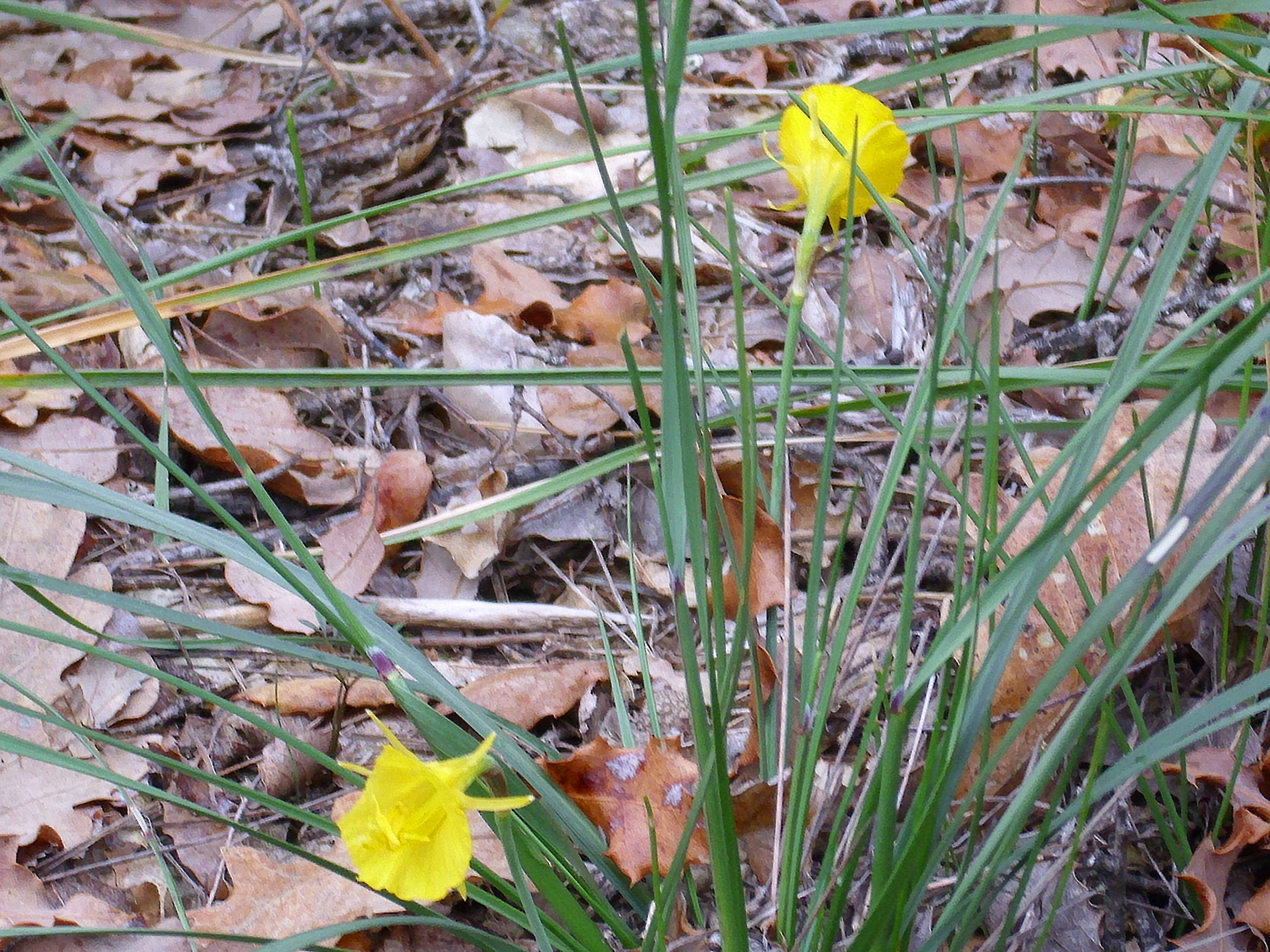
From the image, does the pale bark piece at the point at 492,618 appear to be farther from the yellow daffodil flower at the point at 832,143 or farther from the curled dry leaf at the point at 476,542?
the yellow daffodil flower at the point at 832,143

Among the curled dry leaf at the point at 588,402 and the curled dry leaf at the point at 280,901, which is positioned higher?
the curled dry leaf at the point at 588,402

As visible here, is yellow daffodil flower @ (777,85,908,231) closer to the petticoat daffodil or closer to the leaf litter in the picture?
the petticoat daffodil

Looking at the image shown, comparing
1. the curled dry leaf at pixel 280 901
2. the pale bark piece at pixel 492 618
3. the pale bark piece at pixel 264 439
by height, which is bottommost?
the curled dry leaf at pixel 280 901

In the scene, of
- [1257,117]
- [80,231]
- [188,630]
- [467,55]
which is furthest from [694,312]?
[467,55]

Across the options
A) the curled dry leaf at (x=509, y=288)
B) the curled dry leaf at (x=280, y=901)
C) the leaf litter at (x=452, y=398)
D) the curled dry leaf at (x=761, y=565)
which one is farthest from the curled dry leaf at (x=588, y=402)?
the curled dry leaf at (x=280, y=901)

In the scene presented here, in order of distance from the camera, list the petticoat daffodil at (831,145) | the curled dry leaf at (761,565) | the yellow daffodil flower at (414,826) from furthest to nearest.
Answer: the curled dry leaf at (761,565) → the petticoat daffodil at (831,145) → the yellow daffodil flower at (414,826)

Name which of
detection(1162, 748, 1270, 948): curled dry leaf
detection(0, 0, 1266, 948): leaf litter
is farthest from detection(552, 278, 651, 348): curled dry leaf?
detection(1162, 748, 1270, 948): curled dry leaf

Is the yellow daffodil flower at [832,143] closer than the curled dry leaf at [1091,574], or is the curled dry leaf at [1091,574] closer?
the yellow daffodil flower at [832,143]

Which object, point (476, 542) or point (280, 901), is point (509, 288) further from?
point (280, 901)
